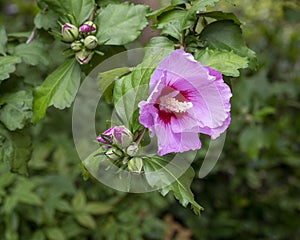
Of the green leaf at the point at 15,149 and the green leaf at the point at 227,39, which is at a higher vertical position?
the green leaf at the point at 227,39

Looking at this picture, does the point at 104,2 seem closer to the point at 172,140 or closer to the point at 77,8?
the point at 77,8

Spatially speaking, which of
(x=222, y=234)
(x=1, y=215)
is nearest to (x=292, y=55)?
(x=222, y=234)

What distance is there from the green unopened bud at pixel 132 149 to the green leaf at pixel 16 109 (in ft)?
0.97

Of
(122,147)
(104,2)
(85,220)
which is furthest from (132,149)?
(85,220)

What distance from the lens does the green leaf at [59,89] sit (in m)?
0.89

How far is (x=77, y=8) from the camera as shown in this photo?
910mm

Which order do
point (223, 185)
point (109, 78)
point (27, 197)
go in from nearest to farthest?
point (109, 78)
point (27, 197)
point (223, 185)

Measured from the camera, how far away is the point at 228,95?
722mm

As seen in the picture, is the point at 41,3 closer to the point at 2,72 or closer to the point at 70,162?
the point at 2,72

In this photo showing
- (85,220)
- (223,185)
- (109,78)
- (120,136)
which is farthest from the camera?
(223,185)

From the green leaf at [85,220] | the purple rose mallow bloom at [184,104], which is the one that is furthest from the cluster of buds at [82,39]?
the green leaf at [85,220]

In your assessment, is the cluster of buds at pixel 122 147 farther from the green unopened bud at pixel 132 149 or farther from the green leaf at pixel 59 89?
the green leaf at pixel 59 89

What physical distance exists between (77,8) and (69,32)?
0.07 meters

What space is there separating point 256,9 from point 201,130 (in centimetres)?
190
